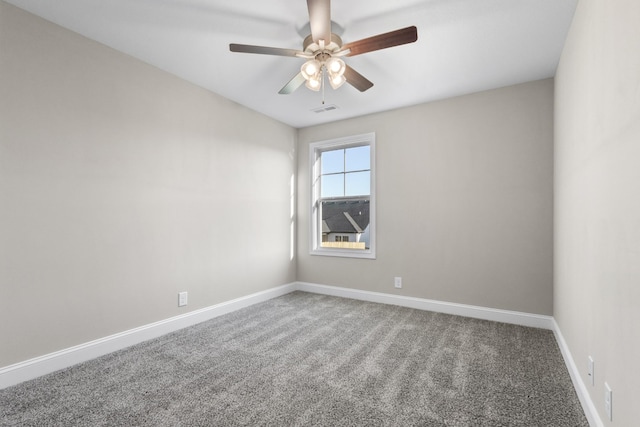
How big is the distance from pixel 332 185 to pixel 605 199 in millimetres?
3421

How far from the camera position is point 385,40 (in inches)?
75.9

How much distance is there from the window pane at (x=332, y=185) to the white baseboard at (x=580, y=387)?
3.00 meters

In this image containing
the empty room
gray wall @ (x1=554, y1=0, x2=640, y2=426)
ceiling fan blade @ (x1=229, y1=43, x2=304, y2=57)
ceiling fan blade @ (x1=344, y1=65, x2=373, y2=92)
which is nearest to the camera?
gray wall @ (x1=554, y1=0, x2=640, y2=426)

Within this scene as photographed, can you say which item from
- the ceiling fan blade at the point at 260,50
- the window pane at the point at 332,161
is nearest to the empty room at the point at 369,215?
the ceiling fan blade at the point at 260,50

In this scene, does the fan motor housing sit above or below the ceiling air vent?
below

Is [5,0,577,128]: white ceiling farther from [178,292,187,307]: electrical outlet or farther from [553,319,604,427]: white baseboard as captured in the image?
[553,319,604,427]: white baseboard

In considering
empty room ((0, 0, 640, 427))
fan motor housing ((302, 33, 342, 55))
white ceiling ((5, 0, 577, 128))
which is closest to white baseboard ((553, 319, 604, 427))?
empty room ((0, 0, 640, 427))

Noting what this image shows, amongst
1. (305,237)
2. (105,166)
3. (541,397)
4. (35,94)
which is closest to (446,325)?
(541,397)

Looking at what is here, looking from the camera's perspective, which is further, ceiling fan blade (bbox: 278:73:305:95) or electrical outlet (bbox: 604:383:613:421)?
ceiling fan blade (bbox: 278:73:305:95)

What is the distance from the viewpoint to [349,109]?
3.99m

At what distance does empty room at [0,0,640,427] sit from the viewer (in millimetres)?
1711

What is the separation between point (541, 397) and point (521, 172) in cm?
219

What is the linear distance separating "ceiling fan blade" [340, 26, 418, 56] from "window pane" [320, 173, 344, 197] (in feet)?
8.27

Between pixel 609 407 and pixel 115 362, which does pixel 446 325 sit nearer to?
pixel 609 407
